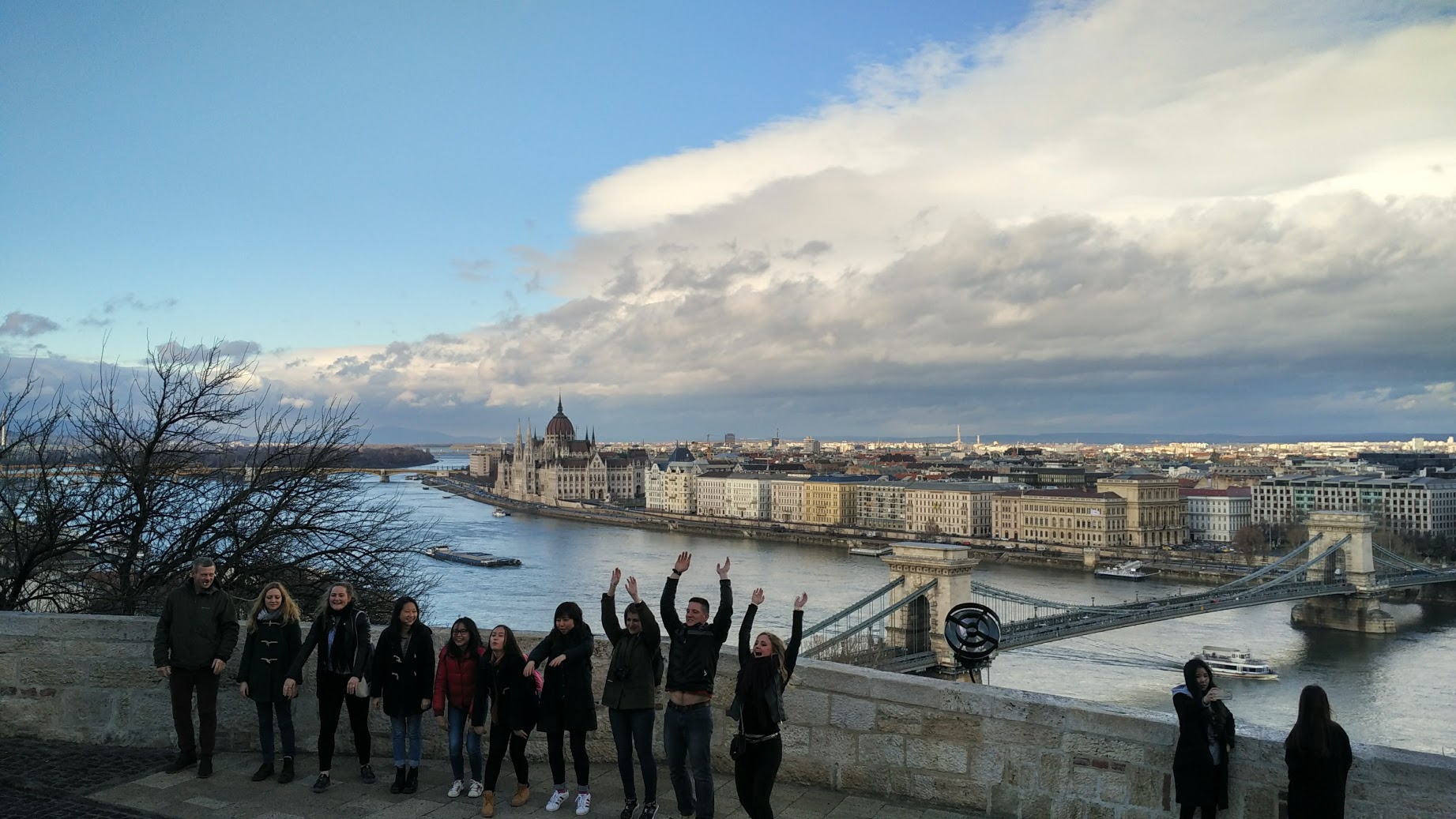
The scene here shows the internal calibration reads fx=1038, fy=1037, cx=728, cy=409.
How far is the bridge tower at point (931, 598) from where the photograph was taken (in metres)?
19.8

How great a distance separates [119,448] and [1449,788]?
30.0 ft

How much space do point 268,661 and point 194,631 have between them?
294mm

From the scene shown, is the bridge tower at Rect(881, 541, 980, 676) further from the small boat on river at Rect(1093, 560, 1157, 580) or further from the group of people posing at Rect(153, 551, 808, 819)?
the small boat on river at Rect(1093, 560, 1157, 580)

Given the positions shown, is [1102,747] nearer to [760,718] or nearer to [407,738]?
[760,718]

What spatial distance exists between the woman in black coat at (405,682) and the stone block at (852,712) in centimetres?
134

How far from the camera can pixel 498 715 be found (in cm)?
333

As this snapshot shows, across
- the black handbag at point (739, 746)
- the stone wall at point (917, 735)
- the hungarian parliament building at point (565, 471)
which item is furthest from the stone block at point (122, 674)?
the hungarian parliament building at point (565, 471)

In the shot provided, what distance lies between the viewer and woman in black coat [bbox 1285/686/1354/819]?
8.30 ft

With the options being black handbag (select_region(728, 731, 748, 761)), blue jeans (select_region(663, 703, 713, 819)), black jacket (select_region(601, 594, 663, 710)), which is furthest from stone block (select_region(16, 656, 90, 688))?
black handbag (select_region(728, 731, 748, 761))

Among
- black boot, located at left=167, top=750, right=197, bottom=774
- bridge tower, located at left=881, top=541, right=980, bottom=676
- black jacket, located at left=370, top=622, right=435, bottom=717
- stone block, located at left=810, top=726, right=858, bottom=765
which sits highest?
black jacket, located at left=370, top=622, right=435, bottom=717

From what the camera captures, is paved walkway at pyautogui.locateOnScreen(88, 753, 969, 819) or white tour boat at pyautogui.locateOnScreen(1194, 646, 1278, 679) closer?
paved walkway at pyautogui.locateOnScreen(88, 753, 969, 819)

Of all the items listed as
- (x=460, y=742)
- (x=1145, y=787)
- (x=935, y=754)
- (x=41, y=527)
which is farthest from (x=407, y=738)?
(x=41, y=527)

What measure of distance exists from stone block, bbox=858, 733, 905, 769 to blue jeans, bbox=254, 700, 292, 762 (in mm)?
1957

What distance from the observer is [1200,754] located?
2.77 metres
